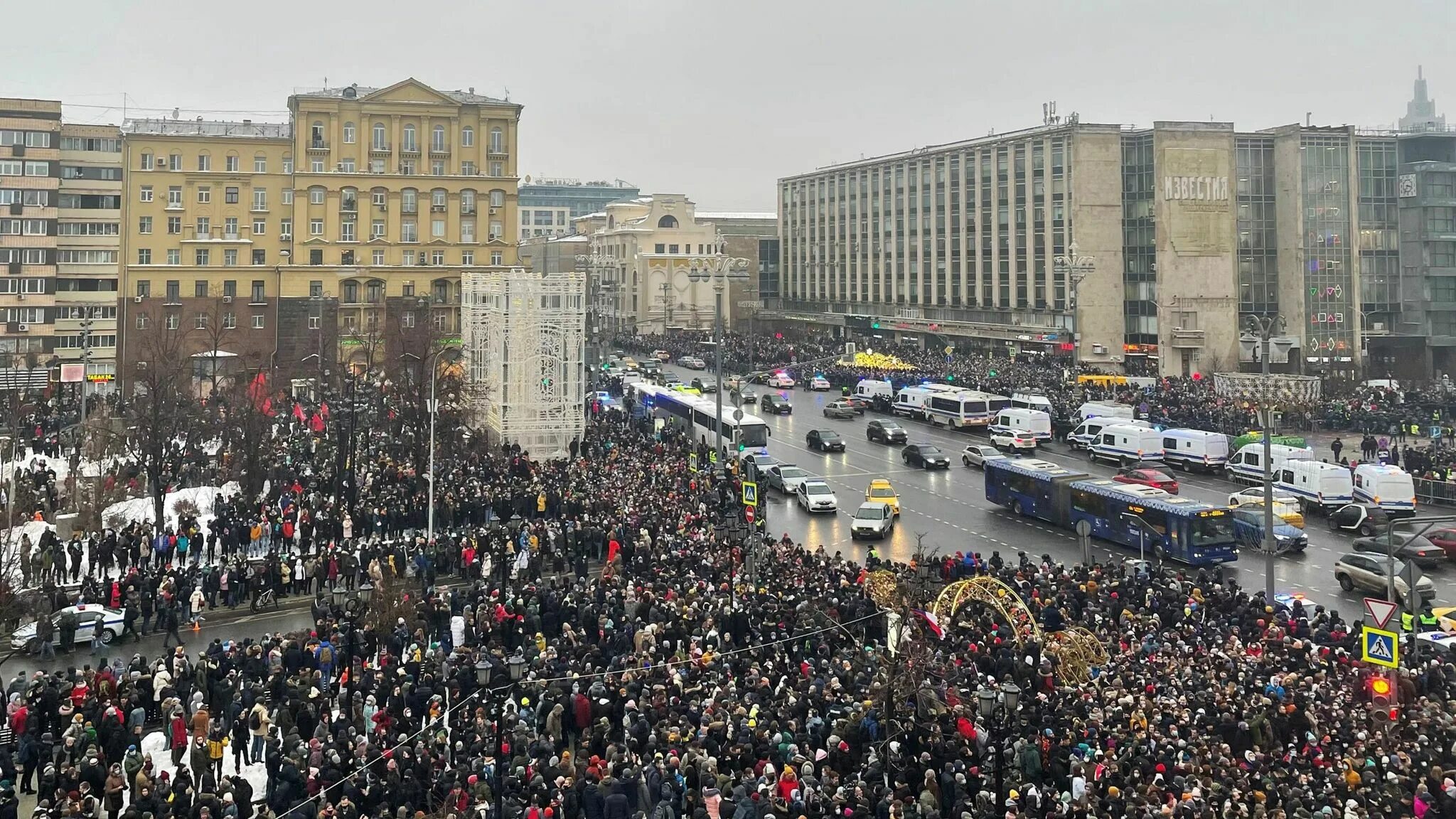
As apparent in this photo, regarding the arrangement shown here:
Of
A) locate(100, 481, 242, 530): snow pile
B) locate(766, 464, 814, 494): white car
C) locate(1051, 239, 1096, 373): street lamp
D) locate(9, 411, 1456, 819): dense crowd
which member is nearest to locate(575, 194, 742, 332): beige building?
locate(1051, 239, 1096, 373): street lamp

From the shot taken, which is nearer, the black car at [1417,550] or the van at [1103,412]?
the black car at [1417,550]

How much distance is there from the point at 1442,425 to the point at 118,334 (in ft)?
232

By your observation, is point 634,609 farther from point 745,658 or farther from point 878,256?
point 878,256

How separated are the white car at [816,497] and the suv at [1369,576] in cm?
1606

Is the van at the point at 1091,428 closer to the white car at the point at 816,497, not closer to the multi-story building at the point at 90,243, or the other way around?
the white car at the point at 816,497

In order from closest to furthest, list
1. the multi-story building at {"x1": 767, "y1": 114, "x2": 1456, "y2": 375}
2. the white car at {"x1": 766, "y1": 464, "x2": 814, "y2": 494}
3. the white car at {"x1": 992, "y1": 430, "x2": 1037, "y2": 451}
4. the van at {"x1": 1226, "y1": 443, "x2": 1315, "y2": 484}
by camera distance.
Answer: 1. the van at {"x1": 1226, "y1": 443, "x2": 1315, "y2": 484}
2. the white car at {"x1": 766, "y1": 464, "x2": 814, "y2": 494}
3. the white car at {"x1": 992, "y1": 430, "x2": 1037, "y2": 451}
4. the multi-story building at {"x1": 767, "y1": 114, "x2": 1456, "y2": 375}

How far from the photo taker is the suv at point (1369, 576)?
27188mm

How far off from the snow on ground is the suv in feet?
76.9

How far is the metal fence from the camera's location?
41312mm

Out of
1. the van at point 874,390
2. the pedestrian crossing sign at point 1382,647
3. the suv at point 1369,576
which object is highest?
the van at point 874,390

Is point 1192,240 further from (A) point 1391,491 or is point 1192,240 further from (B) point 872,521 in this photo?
(B) point 872,521

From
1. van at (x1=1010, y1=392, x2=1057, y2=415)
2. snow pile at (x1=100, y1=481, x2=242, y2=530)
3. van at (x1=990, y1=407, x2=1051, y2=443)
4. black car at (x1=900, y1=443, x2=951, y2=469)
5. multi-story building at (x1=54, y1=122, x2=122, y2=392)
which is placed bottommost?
snow pile at (x1=100, y1=481, x2=242, y2=530)

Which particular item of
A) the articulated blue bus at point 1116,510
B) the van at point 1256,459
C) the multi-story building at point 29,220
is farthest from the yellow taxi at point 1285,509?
the multi-story building at point 29,220

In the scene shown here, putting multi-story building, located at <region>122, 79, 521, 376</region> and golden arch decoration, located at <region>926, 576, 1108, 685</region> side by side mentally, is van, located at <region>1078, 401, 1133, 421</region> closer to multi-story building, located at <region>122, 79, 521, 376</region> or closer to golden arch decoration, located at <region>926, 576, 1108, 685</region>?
golden arch decoration, located at <region>926, 576, 1108, 685</region>
